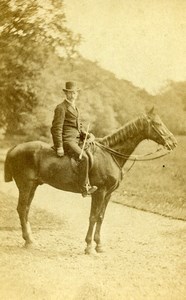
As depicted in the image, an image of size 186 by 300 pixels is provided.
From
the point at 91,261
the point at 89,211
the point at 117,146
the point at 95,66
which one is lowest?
the point at 91,261

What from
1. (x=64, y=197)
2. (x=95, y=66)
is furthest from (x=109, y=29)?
(x=64, y=197)

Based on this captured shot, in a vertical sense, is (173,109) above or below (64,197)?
above

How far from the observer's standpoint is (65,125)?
15.4ft

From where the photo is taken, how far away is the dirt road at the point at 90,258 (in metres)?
4.47

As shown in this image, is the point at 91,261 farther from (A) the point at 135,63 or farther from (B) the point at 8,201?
(A) the point at 135,63

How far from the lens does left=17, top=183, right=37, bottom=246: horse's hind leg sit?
4.77 meters

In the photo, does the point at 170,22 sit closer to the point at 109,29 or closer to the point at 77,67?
the point at 109,29

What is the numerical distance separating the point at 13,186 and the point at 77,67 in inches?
52.3

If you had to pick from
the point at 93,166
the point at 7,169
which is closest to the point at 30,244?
the point at 7,169

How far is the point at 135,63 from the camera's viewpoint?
4.76 metres

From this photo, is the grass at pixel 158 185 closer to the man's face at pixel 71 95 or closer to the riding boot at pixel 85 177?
the riding boot at pixel 85 177

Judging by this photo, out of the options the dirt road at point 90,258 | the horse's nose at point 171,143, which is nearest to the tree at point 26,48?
the dirt road at point 90,258

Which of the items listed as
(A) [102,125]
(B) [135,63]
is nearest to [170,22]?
(B) [135,63]

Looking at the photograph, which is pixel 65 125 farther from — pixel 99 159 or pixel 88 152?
pixel 99 159
